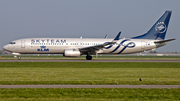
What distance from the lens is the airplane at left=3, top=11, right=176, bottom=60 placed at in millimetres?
45781

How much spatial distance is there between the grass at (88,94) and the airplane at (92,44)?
103 feet

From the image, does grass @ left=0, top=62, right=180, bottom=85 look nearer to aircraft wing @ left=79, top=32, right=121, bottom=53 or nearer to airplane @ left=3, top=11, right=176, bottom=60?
aircraft wing @ left=79, top=32, right=121, bottom=53

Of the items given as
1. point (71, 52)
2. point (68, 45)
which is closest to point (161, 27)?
point (68, 45)

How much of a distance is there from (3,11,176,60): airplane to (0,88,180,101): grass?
31346mm

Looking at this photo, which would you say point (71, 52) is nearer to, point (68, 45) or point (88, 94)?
point (68, 45)

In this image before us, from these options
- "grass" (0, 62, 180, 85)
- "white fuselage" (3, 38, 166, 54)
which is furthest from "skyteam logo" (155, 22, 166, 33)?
"grass" (0, 62, 180, 85)

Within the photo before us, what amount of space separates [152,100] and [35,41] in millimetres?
37835

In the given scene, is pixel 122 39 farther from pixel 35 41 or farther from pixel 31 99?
pixel 31 99

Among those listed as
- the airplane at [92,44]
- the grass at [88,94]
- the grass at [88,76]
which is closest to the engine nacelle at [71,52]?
A: the airplane at [92,44]

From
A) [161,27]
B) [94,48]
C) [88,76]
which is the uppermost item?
[161,27]

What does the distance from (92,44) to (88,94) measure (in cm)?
3627

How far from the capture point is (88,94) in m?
11.9

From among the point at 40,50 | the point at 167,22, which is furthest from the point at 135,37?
the point at 40,50

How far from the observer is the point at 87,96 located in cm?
1142
